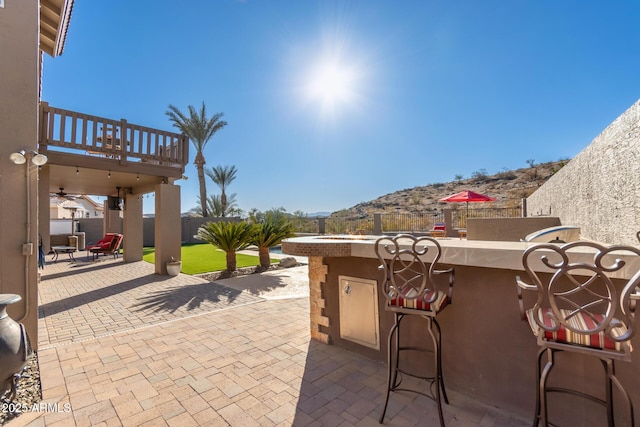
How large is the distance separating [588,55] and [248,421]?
45.4ft

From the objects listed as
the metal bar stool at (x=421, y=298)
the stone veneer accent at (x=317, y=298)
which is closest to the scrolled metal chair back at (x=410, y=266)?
the metal bar stool at (x=421, y=298)

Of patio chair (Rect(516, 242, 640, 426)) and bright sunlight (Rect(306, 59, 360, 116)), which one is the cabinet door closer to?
patio chair (Rect(516, 242, 640, 426))

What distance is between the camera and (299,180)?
31.6 m

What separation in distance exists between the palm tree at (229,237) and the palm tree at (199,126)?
1559 cm

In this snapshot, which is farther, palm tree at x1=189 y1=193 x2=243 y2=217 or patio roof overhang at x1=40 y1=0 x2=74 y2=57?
palm tree at x1=189 y1=193 x2=243 y2=217

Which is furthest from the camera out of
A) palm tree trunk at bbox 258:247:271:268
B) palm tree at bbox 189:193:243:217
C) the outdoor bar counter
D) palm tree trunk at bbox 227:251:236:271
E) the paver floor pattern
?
palm tree at bbox 189:193:243:217

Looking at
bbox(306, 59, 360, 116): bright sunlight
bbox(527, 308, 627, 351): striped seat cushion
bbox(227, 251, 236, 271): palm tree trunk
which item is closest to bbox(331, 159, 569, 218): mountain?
bbox(306, 59, 360, 116): bright sunlight

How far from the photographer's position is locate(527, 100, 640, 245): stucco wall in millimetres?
3223

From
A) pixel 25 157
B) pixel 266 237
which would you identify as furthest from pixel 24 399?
pixel 266 237

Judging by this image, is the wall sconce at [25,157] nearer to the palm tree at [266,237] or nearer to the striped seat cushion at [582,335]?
the striped seat cushion at [582,335]

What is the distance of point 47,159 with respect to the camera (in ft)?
18.9

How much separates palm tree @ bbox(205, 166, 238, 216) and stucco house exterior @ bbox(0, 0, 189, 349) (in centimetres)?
1198

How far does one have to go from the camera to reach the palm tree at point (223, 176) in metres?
26.8

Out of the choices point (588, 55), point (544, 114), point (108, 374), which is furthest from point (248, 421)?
point (544, 114)
